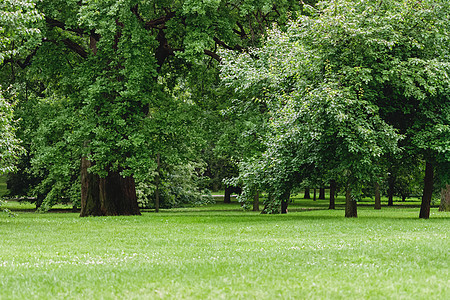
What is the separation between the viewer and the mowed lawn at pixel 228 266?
831cm

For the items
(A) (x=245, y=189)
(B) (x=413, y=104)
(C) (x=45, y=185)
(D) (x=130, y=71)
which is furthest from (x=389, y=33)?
(C) (x=45, y=185)

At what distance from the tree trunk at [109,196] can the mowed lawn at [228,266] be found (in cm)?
1257

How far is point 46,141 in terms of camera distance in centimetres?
2861

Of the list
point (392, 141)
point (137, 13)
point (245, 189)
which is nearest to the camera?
point (392, 141)

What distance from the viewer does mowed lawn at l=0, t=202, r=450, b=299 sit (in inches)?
327

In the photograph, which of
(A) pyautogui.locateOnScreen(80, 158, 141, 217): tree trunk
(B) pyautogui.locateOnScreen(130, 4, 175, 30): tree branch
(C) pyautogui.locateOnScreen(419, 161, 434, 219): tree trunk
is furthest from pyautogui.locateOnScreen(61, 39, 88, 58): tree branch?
(C) pyautogui.locateOnScreen(419, 161, 434, 219): tree trunk

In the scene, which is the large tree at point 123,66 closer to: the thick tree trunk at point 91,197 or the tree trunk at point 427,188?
the thick tree trunk at point 91,197

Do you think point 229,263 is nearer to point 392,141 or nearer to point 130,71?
point 392,141

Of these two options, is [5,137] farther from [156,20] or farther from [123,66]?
[156,20]

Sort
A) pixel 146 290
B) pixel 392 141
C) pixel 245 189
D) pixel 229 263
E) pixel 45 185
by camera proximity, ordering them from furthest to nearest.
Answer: pixel 45 185
pixel 245 189
pixel 392 141
pixel 229 263
pixel 146 290

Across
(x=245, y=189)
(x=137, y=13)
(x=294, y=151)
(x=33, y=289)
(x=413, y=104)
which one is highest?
(x=137, y=13)

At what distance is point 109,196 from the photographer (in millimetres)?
31125

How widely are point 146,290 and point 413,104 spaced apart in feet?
60.0

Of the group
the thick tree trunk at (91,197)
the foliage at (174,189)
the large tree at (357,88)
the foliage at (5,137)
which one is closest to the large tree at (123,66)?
the thick tree trunk at (91,197)
